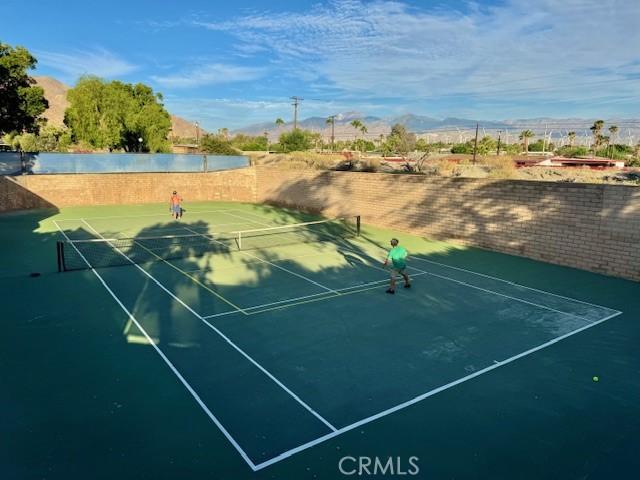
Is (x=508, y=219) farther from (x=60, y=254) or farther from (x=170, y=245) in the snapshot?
(x=60, y=254)

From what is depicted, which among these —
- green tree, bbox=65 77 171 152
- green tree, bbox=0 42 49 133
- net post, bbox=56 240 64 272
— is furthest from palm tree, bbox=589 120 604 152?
net post, bbox=56 240 64 272

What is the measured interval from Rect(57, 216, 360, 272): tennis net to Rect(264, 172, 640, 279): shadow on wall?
273cm

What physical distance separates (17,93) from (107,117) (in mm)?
16027

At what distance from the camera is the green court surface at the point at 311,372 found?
549 cm

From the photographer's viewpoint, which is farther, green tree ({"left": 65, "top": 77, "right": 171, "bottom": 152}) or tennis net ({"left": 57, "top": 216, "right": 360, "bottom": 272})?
green tree ({"left": 65, "top": 77, "right": 171, "bottom": 152})

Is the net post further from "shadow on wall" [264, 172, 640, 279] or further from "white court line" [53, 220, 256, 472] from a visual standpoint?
"shadow on wall" [264, 172, 640, 279]

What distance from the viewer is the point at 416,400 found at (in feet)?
22.2

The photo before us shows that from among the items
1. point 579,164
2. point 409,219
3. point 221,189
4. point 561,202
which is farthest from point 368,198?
point 579,164

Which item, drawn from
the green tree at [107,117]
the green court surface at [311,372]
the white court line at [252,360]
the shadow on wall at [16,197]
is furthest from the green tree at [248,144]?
the white court line at [252,360]

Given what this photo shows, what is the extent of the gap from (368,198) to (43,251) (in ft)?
48.9

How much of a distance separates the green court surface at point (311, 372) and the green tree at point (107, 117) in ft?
116

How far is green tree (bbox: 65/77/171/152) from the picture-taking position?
45312 millimetres

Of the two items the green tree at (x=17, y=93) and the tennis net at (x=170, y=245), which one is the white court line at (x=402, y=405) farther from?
the green tree at (x=17, y=93)

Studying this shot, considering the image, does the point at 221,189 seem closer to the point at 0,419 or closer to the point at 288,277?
the point at 288,277
